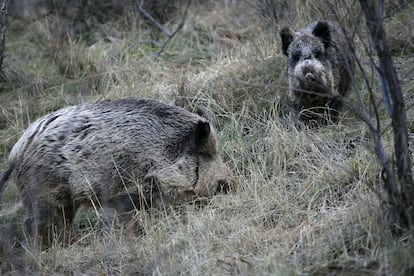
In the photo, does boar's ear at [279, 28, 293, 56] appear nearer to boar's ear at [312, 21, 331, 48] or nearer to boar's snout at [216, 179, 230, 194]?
boar's ear at [312, 21, 331, 48]

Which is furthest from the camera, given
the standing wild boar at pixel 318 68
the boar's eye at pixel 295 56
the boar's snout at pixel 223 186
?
the boar's eye at pixel 295 56

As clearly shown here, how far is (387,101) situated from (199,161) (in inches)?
92.3

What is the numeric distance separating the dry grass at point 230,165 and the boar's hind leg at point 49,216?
19cm

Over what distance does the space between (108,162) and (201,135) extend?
898 millimetres

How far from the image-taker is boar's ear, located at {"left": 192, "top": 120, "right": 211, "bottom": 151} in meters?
6.95

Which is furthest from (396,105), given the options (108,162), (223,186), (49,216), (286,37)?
(286,37)

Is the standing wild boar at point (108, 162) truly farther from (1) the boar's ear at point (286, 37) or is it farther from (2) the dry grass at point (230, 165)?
(1) the boar's ear at point (286, 37)

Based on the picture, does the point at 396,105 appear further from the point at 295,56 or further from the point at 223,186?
the point at 295,56

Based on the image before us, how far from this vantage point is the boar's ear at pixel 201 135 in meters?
6.95

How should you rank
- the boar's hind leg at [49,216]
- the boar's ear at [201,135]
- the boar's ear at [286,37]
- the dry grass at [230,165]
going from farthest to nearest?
the boar's ear at [286,37] → the boar's ear at [201,135] → the boar's hind leg at [49,216] → the dry grass at [230,165]

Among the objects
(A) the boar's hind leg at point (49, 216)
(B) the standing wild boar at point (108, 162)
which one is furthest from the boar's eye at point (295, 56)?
(A) the boar's hind leg at point (49, 216)

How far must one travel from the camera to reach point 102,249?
6320mm

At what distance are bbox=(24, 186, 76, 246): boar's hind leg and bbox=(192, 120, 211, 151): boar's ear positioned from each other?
49.0 inches

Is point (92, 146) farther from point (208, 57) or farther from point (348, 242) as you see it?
point (208, 57)
